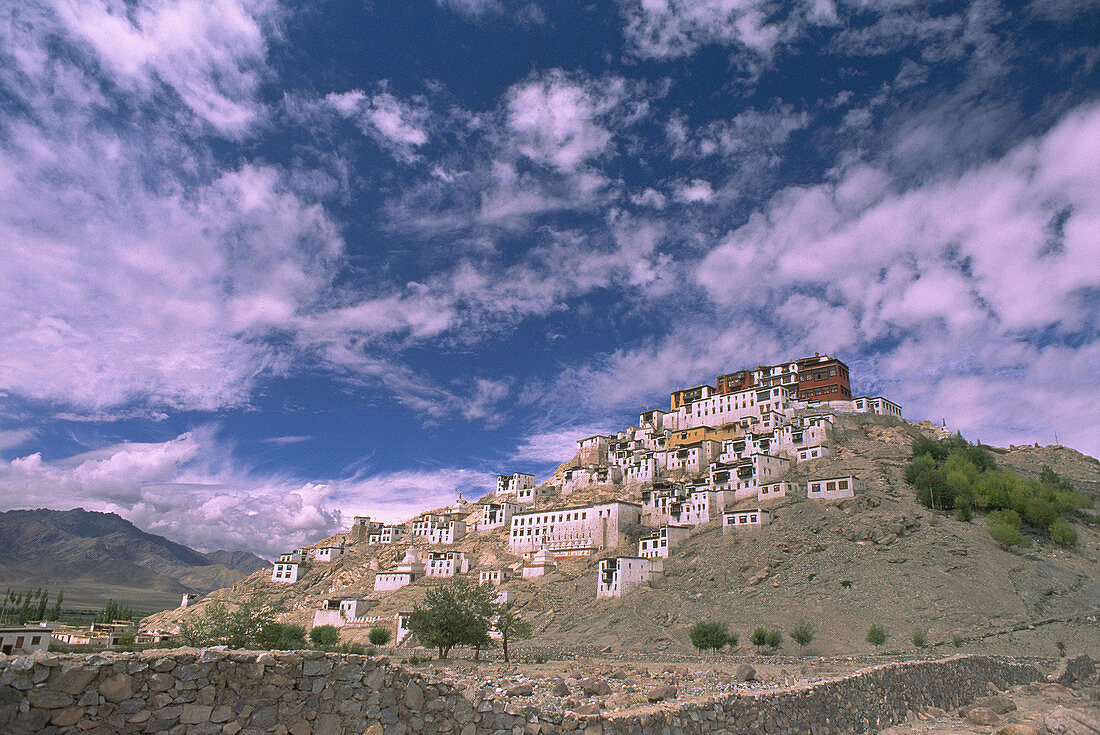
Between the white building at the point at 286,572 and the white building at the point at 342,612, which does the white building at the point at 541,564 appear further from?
the white building at the point at 286,572

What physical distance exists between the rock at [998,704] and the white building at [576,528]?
57.8m

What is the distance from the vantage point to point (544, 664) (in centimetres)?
4156

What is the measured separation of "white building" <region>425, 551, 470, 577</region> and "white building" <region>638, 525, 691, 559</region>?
27.3 m

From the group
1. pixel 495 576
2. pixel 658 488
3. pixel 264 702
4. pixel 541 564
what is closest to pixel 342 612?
pixel 495 576

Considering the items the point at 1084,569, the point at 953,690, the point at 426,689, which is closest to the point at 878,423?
the point at 1084,569

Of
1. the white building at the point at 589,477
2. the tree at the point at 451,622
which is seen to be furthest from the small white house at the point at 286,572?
the tree at the point at 451,622

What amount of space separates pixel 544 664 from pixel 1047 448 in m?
94.0

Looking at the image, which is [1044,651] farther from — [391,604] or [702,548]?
[391,604]

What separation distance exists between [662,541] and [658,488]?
15.6 meters

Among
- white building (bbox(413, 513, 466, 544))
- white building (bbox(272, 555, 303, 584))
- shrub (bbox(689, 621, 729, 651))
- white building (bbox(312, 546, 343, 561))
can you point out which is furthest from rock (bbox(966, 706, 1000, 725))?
white building (bbox(312, 546, 343, 561))

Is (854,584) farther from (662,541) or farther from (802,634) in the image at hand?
(662,541)

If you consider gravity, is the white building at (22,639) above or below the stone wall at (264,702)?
below

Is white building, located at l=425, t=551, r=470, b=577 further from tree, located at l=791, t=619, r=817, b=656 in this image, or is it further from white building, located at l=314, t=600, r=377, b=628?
tree, located at l=791, t=619, r=817, b=656

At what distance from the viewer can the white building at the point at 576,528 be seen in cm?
8219
